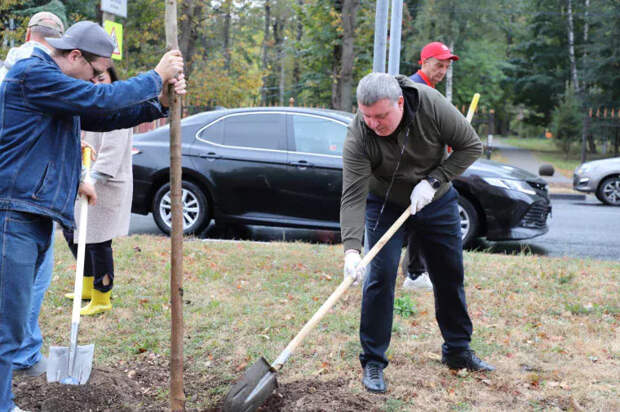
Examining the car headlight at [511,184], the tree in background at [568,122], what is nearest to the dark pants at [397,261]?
the car headlight at [511,184]

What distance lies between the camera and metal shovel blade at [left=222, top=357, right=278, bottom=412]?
10.0ft

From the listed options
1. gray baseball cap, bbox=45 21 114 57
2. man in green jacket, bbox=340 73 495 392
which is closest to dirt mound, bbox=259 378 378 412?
man in green jacket, bbox=340 73 495 392

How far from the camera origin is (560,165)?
2334 cm

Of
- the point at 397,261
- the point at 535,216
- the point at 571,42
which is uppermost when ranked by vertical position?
the point at 571,42

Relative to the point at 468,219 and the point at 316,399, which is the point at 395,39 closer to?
the point at 468,219

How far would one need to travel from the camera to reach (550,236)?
8.47 m

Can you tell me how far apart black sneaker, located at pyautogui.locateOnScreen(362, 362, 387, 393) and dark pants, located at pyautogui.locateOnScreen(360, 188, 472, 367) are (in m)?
0.04

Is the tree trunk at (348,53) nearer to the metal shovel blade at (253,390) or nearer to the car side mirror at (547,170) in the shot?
the car side mirror at (547,170)

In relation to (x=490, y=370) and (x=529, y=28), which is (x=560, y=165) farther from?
(x=490, y=370)

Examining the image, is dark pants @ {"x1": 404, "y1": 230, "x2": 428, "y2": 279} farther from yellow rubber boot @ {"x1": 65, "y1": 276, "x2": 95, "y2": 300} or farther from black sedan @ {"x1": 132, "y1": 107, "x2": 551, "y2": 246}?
yellow rubber boot @ {"x1": 65, "y1": 276, "x2": 95, "y2": 300}

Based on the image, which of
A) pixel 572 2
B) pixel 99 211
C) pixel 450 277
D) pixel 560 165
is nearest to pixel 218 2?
pixel 560 165

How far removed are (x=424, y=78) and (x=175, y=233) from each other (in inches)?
118

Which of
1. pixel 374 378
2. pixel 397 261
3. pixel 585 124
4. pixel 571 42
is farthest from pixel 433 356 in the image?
pixel 571 42

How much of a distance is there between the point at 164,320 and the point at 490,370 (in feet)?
8.24
